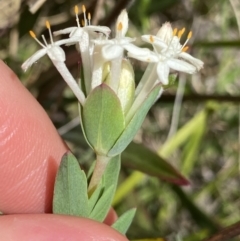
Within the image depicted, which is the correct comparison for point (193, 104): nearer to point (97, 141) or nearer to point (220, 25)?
point (220, 25)

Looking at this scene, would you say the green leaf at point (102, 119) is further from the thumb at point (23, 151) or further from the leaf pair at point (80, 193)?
the thumb at point (23, 151)

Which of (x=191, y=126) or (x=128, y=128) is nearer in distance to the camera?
(x=128, y=128)

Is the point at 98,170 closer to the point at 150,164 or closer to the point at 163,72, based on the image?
the point at 163,72

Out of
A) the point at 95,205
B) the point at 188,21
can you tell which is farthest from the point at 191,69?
the point at 188,21

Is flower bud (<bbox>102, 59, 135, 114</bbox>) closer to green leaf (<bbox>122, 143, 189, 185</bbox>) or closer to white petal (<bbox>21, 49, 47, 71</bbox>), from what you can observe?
white petal (<bbox>21, 49, 47, 71</bbox>)

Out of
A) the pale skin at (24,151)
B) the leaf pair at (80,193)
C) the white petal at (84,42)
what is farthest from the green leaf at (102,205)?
the white petal at (84,42)

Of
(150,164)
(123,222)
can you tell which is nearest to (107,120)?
(123,222)

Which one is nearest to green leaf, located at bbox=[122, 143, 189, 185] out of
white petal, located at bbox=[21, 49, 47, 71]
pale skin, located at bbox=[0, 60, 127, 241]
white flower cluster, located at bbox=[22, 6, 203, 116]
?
pale skin, located at bbox=[0, 60, 127, 241]

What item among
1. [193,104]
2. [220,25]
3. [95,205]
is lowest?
[193,104]
